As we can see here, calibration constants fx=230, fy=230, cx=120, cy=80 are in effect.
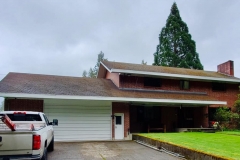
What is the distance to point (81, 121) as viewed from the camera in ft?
50.6

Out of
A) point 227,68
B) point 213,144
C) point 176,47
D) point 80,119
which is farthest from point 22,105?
point 176,47

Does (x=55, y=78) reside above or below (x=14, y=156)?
above

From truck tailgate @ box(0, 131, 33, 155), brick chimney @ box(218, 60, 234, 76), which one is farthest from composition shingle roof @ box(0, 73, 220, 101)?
truck tailgate @ box(0, 131, 33, 155)

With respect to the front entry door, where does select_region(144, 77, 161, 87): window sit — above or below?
above

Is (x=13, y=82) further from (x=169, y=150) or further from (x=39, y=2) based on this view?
(x=169, y=150)

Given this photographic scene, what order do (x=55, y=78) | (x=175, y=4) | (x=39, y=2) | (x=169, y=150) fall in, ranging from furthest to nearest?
(x=175, y=4) → (x=55, y=78) → (x=39, y=2) → (x=169, y=150)

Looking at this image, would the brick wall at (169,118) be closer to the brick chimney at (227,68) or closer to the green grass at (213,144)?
the green grass at (213,144)

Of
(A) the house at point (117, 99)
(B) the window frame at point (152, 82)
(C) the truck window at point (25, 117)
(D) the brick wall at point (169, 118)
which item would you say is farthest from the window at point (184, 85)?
(C) the truck window at point (25, 117)

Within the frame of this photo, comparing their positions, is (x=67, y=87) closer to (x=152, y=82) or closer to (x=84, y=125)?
(x=84, y=125)

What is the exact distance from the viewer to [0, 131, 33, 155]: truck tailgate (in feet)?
18.9

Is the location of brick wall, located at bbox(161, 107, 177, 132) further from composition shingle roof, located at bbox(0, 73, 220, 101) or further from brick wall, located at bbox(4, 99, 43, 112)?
brick wall, located at bbox(4, 99, 43, 112)

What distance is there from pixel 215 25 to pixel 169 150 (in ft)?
73.6

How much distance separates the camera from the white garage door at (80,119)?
14.9m

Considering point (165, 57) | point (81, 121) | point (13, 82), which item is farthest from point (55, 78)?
point (165, 57)
